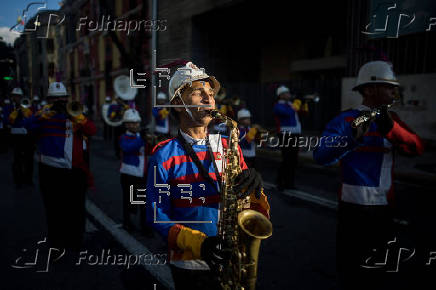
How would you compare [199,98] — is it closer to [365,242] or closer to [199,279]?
[199,279]

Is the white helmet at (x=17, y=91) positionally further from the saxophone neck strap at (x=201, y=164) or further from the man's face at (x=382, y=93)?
the man's face at (x=382, y=93)

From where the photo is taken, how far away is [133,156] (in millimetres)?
4855

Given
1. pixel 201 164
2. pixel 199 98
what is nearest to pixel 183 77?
pixel 199 98

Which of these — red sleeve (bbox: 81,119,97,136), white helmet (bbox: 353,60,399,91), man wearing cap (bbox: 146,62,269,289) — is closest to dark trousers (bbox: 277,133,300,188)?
red sleeve (bbox: 81,119,97,136)

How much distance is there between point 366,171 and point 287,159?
13.7ft

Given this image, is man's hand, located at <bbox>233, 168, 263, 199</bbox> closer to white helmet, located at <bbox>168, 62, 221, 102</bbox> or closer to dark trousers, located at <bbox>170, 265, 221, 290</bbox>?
dark trousers, located at <bbox>170, 265, 221, 290</bbox>

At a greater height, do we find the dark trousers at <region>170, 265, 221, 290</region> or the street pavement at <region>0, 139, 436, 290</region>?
the dark trousers at <region>170, 265, 221, 290</region>

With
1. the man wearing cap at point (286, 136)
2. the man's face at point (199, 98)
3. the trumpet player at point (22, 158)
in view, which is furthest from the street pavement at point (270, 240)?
the man's face at point (199, 98)

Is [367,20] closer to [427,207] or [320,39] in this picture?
[320,39]

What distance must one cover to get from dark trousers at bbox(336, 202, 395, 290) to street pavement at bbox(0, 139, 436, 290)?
75 centimetres

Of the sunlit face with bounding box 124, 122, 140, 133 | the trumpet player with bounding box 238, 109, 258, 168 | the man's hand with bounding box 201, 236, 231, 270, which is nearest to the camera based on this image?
the man's hand with bounding box 201, 236, 231, 270

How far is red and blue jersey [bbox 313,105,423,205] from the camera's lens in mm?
2689

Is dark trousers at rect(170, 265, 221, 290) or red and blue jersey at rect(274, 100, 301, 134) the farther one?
red and blue jersey at rect(274, 100, 301, 134)

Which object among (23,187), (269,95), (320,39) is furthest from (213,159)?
(320,39)
